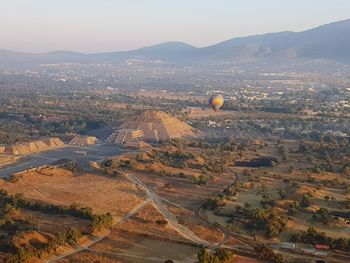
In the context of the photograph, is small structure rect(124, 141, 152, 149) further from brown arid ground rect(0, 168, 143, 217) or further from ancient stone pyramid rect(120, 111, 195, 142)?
brown arid ground rect(0, 168, 143, 217)

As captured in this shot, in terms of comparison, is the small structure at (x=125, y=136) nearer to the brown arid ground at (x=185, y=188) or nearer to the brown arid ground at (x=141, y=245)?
the brown arid ground at (x=185, y=188)

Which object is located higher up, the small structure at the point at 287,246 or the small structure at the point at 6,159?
the small structure at the point at 6,159

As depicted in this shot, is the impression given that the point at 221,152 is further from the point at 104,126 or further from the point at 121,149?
the point at 104,126

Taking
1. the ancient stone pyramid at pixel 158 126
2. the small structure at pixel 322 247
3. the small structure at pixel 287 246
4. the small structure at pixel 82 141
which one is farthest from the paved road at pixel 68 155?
the small structure at pixel 322 247

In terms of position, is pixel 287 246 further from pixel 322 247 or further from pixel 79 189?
pixel 79 189

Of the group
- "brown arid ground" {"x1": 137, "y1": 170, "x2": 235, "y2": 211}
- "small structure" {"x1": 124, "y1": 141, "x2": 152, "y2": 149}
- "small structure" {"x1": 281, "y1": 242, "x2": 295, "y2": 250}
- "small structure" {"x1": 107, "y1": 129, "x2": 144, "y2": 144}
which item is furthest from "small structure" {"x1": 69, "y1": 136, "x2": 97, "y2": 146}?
"small structure" {"x1": 281, "y1": 242, "x2": 295, "y2": 250}

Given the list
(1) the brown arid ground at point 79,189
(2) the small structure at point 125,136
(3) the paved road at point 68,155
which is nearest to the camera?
(1) the brown arid ground at point 79,189

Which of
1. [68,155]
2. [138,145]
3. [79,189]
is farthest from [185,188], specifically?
[138,145]
